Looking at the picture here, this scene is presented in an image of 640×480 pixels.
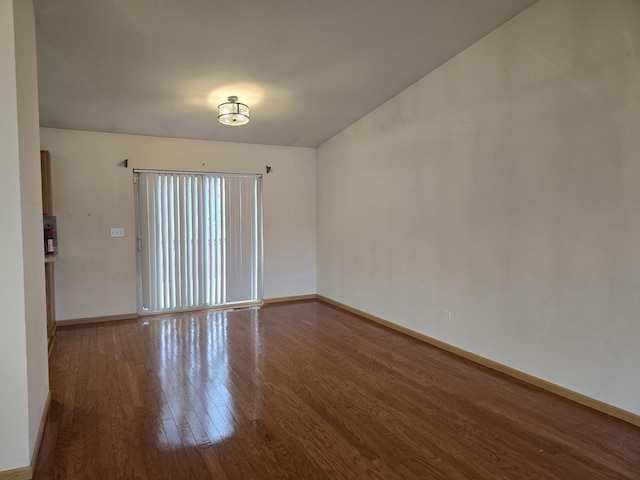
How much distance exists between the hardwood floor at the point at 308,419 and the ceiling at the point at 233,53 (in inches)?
107

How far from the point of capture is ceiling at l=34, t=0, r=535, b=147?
2.84 metres

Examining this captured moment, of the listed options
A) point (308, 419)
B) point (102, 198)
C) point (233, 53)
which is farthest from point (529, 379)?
point (102, 198)

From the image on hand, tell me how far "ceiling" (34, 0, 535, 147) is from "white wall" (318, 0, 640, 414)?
442mm

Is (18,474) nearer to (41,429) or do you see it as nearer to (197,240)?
(41,429)

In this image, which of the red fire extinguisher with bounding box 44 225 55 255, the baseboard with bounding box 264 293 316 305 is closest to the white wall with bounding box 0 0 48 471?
the red fire extinguisher with bounding box 44 225 55 255

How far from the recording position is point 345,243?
5656mm

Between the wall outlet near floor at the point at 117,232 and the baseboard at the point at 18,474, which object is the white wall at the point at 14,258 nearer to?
the baseboard at the point at 18,474

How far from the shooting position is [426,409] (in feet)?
Answer: 8.80

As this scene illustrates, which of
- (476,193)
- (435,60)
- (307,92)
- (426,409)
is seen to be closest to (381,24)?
(435,60)

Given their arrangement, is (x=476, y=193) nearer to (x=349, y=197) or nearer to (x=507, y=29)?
(x=507, y=29)

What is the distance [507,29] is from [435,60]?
0.72 meters

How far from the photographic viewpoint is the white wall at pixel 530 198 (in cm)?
255

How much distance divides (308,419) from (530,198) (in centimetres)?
244

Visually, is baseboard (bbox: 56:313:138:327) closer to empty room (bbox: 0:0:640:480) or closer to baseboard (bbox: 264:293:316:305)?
empty room (bbox: 0:0:640:480)
